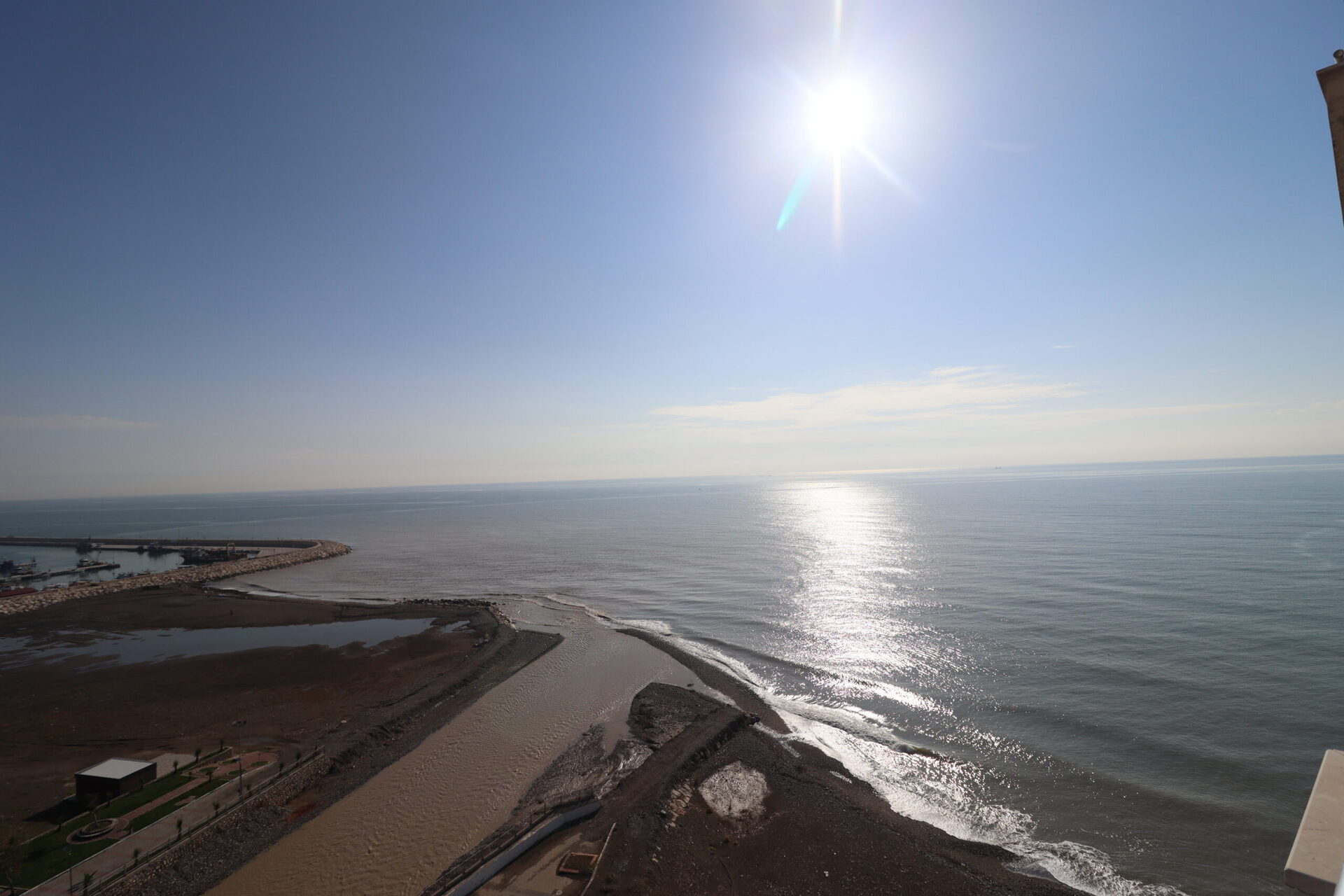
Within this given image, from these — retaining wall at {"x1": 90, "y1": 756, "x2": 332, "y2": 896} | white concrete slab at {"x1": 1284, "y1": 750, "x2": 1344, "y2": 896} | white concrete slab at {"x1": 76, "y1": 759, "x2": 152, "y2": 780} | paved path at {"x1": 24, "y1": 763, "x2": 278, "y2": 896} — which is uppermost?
white concrete slab at {"x1": 1284, "y1": 750, "x2": 1344, "y2": 896}

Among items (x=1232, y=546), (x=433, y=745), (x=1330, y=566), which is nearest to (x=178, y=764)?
(x=433, y=745)

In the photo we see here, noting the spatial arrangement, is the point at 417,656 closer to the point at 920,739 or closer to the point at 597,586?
the point at 597,586

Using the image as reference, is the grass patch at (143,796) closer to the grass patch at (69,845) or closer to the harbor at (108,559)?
the grass patch at (69,845)

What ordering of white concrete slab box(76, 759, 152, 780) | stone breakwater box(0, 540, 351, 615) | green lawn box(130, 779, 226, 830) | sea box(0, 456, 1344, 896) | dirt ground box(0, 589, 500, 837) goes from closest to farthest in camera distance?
green lawn box(130, 779, 226, 830)
sea box(0, 456, 1344, 896)
white concrete slab box(76, 759, 152, 780)
dirt ground box(0, 589, 500, 837)
stone breakwater box(0, 540, 351, 615)

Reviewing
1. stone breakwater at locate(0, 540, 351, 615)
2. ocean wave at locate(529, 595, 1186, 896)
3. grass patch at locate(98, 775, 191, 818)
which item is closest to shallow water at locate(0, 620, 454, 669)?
stone breakwater at locate(0, 540, 351, 615)

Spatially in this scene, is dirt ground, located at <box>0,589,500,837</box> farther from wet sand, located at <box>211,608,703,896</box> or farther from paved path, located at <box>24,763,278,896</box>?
wet sand, located at <box>211,608,703,896</box>

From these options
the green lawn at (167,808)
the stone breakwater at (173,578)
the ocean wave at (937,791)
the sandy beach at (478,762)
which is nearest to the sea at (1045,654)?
the ocean wave at (937,791)
